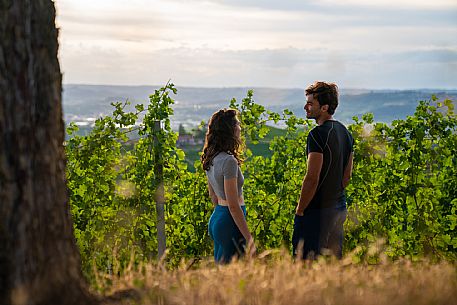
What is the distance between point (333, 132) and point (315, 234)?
79 cm

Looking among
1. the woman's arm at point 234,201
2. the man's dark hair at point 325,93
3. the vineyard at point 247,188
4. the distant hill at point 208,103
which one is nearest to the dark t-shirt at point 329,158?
the man's dark hair at point 325,93

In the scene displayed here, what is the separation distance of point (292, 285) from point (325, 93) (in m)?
2.17

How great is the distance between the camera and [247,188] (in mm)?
9125

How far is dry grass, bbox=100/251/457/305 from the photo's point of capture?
3295 millimetres

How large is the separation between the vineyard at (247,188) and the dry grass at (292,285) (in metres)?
4.76

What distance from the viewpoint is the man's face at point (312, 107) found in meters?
5.15

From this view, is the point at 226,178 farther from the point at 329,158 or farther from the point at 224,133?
the point at 329,158

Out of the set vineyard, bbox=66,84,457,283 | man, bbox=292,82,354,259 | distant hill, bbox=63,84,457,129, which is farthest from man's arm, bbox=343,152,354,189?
distant hill, bbox=63,84,457,129

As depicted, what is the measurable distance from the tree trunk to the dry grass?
1.30 ft

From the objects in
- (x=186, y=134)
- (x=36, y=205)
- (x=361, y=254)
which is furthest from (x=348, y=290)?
(x=186, y=134)

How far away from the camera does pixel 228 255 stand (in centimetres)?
535

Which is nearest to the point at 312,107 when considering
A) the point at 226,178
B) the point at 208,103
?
the point at 226,178

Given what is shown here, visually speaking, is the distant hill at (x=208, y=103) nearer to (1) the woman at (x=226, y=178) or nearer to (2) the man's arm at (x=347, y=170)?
(2) the man's arm at (x=347, y=170)

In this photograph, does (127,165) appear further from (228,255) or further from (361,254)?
(228,255)
